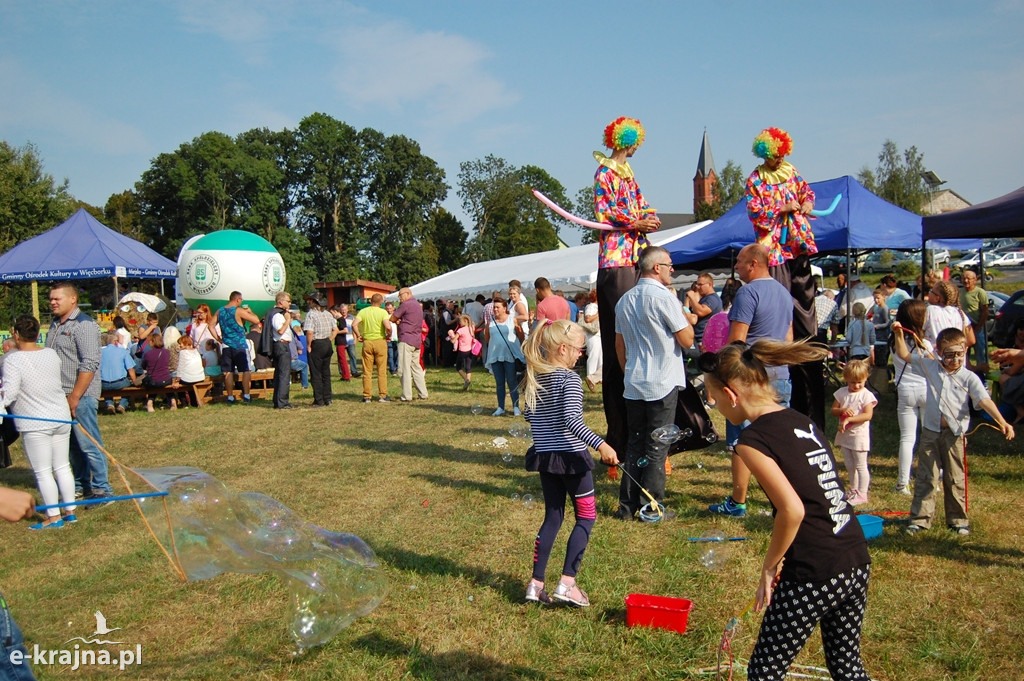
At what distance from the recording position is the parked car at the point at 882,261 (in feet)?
145

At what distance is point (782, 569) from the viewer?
2484mm

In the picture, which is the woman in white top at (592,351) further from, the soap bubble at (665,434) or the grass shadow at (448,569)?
the grass shadow at (448,569)

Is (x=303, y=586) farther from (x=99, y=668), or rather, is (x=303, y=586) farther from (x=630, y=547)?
(x=630, y=547)

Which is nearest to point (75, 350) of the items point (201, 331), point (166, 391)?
point (166, 391)

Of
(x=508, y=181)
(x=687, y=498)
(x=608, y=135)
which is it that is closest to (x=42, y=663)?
(x=687, y=498)

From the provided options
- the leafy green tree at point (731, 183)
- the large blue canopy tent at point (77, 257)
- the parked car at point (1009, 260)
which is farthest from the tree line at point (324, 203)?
the parked car at point (1009, 260)

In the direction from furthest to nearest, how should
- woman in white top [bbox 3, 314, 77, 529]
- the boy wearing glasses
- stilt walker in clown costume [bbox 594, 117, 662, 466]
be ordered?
stilt walker in clown costume [bbox 594, 117, 662, 466]
woman in white top [bbox 3, 314, 77, 529]
the boy wearing glasses

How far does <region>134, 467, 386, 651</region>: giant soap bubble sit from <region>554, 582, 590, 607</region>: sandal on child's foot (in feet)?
3.35

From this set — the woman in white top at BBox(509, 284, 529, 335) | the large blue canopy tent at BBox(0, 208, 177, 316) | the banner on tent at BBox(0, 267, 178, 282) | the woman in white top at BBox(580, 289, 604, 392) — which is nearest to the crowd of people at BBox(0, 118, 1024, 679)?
the woman in white top at BBox(509, 284, 529, 335)

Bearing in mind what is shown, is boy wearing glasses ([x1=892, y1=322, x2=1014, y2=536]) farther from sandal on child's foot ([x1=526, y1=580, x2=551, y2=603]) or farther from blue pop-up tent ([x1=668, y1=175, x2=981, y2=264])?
blue pop-up tent ([x1=668, y1=175, x2=981, y2=264])

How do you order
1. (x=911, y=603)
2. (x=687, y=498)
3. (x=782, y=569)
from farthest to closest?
(x=687, y=498), (x=911, y=603), (x=782, y=569)

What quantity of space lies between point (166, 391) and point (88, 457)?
21.6 feet

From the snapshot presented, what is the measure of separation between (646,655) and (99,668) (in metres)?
2.84

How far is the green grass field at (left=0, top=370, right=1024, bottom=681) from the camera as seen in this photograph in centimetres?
352
